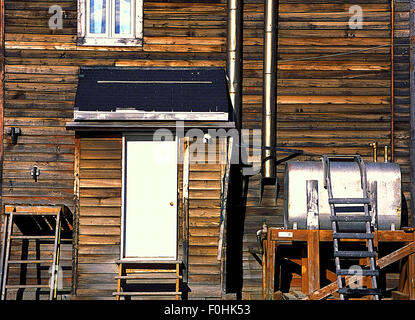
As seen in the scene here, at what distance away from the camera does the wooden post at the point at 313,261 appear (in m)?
9.38

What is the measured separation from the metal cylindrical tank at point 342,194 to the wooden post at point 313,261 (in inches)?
8.0

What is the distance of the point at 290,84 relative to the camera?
37.7 feet

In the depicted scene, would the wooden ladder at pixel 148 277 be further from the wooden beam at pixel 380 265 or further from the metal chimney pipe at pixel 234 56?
the metal chimney pipe at pixel 234 56

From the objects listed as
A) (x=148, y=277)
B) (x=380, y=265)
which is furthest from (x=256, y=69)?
(x=148, y=277)

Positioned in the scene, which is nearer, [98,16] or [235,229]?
[235,229]

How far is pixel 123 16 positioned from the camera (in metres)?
11.5

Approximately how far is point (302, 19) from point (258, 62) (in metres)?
1.27

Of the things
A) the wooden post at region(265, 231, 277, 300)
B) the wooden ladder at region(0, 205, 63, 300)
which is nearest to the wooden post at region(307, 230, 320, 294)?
the wooden post at region(265, 231, 277, 300)

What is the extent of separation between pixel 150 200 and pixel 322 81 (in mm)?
4282

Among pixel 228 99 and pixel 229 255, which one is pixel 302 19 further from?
pixel 229 255

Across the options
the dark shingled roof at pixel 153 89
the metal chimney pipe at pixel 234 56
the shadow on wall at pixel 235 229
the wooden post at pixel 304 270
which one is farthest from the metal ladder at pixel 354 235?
the dark shingled roof at pixel 153 89

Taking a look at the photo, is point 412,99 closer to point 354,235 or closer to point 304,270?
point 354,235

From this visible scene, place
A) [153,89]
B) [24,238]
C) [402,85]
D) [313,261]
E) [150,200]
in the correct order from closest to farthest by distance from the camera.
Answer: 1. [313,261]
2. [24,238]
3. [150,200]
4. [153,89]
5. [402,85]

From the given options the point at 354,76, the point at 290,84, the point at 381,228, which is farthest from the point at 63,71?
the point at 381,228
